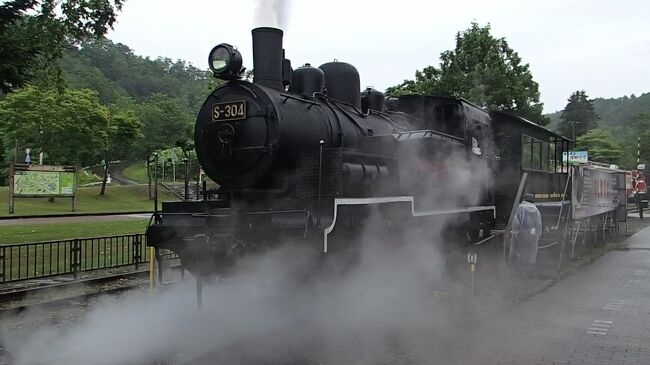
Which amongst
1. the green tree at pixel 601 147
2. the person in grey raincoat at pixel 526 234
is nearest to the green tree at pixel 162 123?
the green tree at pixel 601 147

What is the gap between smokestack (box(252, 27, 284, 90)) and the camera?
259 inches

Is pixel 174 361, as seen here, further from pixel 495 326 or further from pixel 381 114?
pixel 381 114

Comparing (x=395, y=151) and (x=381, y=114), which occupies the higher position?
(x=381, y=114)

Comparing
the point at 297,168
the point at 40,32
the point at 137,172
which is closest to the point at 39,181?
the point at 40,32

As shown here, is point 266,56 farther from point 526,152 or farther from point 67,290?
point 526,152

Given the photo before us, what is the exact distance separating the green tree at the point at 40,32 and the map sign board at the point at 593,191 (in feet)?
38.2

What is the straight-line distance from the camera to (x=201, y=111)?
6.57m

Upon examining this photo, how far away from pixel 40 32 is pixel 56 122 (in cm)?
2683

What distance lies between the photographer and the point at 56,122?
36156 millimetres

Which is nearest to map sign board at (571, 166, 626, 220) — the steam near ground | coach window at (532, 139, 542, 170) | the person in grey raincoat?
coach window at (532, 139, 542, 170)

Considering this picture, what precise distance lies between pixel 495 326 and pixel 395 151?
97.2 inches

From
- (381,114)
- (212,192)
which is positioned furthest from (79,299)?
(381,114)

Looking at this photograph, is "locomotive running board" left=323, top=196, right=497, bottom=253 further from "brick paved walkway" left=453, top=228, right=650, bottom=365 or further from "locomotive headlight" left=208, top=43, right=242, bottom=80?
"locomotive headlight" left=208, top=43, right=242, bottom=80

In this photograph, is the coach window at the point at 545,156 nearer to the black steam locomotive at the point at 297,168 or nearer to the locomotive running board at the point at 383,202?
the locomotive running board at the point at 383,202
